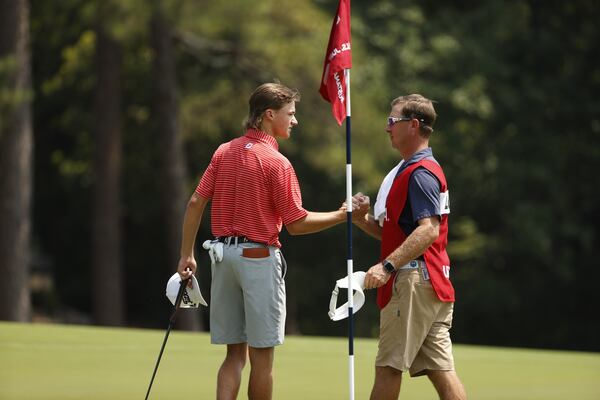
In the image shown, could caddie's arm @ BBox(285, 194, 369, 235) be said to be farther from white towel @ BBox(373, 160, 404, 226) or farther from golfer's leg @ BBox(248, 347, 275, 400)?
golfer's leg @ BBox(248, 347, 275, 400)

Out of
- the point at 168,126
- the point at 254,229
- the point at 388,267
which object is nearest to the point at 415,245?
the point at 388,267

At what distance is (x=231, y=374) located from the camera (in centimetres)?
597

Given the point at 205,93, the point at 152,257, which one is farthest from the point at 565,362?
the point at 152,257

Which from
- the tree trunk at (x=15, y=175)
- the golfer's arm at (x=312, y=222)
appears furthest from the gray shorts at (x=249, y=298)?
the tree trunk at (x=15, y=175)

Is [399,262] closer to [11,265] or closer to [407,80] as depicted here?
[11,265]

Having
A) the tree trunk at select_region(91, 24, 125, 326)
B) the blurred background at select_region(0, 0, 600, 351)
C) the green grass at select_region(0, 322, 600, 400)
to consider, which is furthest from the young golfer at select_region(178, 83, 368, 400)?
the tree trunk at select_region(91, 24, 125, 326)

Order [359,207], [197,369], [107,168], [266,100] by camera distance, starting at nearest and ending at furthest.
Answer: [266,100] → [359,207] → [197,369] → [107,168]

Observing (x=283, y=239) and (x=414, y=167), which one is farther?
(x=283, y=239)

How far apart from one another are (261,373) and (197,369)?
130 inches

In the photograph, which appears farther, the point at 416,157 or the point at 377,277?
the point at 416,157

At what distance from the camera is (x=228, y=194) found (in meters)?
5.93

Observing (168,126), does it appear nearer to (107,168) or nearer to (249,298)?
(107,168)

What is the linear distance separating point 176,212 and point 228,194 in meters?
16.9

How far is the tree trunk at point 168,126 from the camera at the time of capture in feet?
73.7
